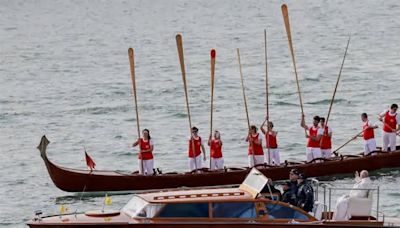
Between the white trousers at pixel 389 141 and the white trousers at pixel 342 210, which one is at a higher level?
the white trousers at pixel 389 141

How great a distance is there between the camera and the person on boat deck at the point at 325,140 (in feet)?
127

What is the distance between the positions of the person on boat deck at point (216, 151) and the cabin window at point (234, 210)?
379 inches

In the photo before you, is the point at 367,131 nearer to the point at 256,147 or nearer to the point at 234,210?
the point at 256,147

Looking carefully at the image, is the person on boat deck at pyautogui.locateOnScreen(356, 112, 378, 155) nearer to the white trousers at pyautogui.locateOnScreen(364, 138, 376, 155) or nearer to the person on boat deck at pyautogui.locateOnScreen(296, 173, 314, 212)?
the white trousers at pyautogui.locateOnScreen(364, 138, 376, 155)

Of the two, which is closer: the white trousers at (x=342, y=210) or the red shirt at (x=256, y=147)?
the white trousers at (x=342, y=210)

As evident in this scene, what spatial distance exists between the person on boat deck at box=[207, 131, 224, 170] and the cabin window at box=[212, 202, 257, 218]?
964 cm

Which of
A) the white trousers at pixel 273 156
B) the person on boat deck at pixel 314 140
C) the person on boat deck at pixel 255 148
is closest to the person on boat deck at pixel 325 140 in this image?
the person on boat deck at pixel 314 140

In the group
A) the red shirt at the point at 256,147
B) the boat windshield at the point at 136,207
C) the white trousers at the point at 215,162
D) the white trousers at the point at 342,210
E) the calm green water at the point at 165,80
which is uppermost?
the calm green water at the point at 165,80

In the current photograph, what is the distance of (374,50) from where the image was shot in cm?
7231

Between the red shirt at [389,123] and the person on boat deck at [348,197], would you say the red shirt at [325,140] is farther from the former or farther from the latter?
the person on boat deck at [348,197]

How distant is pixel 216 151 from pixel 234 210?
32.5ft

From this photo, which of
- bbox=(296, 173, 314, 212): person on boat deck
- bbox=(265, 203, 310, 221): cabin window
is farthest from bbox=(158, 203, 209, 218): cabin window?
bbox=(296, 173, 314, 212): person on boat deck

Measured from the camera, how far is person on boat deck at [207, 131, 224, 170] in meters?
38.0

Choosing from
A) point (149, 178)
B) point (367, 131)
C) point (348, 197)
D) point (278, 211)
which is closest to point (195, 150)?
point (149, 178)
